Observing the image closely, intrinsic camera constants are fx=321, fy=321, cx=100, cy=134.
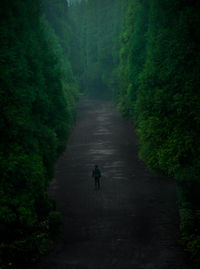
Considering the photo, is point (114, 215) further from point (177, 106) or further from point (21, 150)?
point (177, 106)

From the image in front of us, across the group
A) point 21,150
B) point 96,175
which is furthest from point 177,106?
point 21,150

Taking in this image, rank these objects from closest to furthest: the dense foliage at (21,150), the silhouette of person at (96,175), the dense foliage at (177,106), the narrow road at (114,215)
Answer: the dense foliage at (21,150)
the narrow road at (114,215)
the dense foliage at (177,106)
the silhouette of person at (96,175)

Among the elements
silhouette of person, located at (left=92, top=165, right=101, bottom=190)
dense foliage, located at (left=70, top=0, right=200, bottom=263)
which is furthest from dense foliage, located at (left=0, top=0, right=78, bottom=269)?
dense foliage, located at (left=70, top=0, right=200, bottom=263)

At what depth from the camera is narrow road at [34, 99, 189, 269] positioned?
11.8m

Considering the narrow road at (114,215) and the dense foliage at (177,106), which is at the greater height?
the dense foliage at (177,106)

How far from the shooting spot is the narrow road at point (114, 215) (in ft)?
38.8

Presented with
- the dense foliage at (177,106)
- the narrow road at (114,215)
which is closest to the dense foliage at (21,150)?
the narrow road at (114,215)

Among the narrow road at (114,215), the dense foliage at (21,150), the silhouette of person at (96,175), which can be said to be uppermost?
the dense foliage at (21,150)

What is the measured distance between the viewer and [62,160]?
27.8 m

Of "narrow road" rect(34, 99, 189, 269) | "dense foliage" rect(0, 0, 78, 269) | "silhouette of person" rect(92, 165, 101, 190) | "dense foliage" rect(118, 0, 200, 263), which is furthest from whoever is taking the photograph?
"silhouette of person" rect(92, 165, 101, 190)

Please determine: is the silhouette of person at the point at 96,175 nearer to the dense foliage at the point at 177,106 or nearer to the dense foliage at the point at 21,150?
the dense foliage at the point at 21,150

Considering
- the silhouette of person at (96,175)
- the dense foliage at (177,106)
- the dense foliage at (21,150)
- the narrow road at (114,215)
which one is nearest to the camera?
the dense foliage at (21,150)

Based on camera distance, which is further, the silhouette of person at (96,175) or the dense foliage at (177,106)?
the silhouette of person at (96,175)

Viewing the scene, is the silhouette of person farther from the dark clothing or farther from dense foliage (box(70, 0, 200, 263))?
dense foliage (box(70, 0, 200, 263))
